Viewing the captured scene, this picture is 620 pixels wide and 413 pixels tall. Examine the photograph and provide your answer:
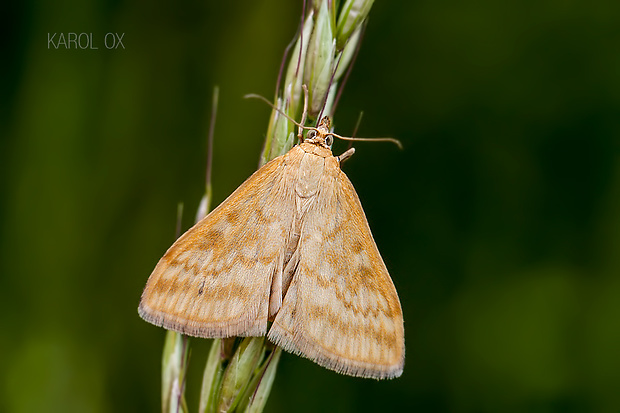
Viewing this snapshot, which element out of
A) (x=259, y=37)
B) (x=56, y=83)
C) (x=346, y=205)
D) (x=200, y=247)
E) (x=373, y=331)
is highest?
(x=259, y=37)

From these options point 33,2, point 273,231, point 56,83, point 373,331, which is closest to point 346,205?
point 273,231

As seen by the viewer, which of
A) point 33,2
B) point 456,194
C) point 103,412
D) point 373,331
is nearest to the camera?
point 373,331

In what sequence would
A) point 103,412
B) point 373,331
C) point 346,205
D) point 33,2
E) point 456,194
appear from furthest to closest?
point 456,194, point 33,2, point 103,412, point 346,205, point 373,331

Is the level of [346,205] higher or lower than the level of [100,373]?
higher

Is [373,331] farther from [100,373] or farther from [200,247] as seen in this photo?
[100,373]

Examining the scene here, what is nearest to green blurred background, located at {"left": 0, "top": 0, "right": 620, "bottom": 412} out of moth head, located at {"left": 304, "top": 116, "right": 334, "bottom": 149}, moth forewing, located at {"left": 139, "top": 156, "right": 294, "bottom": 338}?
moth head, located at {"left": 304, "top": 116, "right": 334, "bottom": 149}

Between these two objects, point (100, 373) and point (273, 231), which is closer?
point (273, 231)
